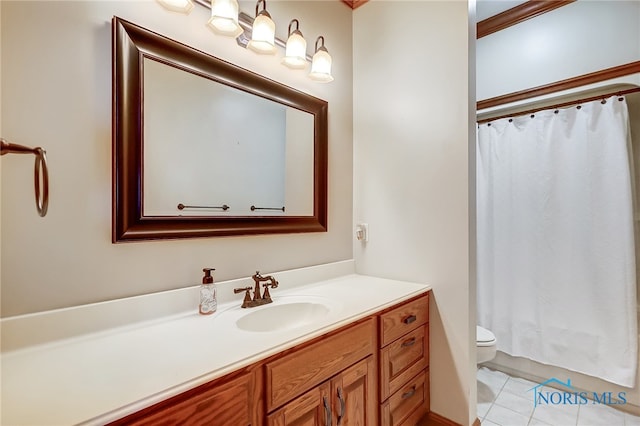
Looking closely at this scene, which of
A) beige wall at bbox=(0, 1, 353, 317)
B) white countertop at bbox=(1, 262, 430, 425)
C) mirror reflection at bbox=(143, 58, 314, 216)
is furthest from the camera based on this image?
mirror reflection at bbox=(143, 58, 314, 216)

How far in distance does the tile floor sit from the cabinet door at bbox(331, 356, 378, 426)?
3.25 ft

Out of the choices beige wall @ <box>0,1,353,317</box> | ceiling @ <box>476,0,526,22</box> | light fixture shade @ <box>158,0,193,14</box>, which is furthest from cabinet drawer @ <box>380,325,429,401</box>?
ceiling @ <box>476,0,526,22</box>

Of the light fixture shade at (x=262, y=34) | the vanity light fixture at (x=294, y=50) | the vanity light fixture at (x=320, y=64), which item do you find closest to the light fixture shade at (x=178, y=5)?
the light fixture shade at (x=262, y=34)

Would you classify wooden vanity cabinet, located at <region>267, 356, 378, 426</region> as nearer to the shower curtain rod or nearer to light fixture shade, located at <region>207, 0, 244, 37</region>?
light fixture shade, located at <region>207, 0, 244, 37</region>

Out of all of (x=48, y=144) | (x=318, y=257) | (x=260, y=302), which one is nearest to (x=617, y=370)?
(x=318, y=257)

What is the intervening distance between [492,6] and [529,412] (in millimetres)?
2880

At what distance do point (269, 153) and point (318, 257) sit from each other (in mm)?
688

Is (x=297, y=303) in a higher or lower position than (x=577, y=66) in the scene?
lower

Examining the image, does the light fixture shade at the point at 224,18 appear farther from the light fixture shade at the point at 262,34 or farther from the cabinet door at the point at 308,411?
the cabinet door at the point at 308,411

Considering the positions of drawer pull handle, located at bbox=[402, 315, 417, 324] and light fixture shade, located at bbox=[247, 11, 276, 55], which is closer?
light fixture shade, located at bbox=[247, 11, 276, 55]

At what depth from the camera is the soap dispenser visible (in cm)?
116

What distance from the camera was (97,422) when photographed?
56 cm

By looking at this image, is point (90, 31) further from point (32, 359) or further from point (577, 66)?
Result: point (577, 66)

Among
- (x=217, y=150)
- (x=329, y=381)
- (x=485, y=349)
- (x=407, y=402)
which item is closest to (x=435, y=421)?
(x=407, y=402)
